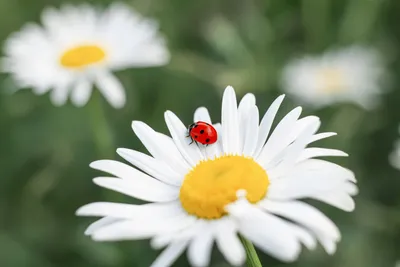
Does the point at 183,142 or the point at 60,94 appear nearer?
the point at 183,142

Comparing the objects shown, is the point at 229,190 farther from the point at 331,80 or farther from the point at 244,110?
the point at 331,80

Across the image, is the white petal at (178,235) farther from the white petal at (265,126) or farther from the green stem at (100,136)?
the green stem at (100,136)

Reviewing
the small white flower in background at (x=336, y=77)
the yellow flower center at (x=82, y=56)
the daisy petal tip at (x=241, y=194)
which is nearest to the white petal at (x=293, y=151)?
the daisy petal tip at (x=241, y=194)

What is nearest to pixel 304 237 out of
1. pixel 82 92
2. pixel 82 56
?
pixel 82 92

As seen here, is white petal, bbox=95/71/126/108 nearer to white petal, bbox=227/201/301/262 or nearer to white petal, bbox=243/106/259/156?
Result: white petal, bbox=243/106/259/156

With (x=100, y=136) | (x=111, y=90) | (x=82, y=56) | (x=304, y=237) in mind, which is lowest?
(x=304, y=237)

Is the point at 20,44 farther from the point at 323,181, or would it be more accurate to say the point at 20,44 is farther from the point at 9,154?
the point at 323,181

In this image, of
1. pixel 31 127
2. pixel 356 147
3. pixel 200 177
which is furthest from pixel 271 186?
pixel 31 127
